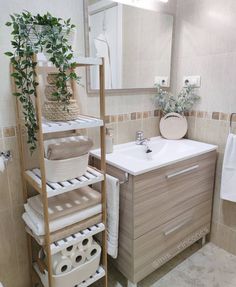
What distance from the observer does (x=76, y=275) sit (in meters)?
1.24

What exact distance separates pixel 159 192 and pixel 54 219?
0.61 meters

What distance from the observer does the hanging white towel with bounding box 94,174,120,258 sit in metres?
1.32

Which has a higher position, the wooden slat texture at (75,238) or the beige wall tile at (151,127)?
the beige wall tile at (151,127)

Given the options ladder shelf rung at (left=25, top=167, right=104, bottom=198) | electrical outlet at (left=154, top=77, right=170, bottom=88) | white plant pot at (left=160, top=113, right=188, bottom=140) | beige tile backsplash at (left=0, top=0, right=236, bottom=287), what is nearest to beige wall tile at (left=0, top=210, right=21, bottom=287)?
beige tile backsplash at (left=0, top=0, right=236, bottom=287)

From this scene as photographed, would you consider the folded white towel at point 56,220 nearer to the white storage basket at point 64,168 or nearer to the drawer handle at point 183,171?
the white storage basket at point 64,168

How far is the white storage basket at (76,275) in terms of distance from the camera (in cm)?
118

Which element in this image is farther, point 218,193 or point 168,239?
point 218,193

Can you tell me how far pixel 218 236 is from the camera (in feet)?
Answer: 6.21

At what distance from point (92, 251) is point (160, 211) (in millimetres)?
453

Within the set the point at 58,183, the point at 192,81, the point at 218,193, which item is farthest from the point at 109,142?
the point at 218,193

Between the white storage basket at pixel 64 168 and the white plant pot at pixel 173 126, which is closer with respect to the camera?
the white storage basket at pixel 64 168

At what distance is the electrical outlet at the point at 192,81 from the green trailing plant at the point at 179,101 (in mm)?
31

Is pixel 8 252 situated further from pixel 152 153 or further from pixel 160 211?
pixel 152 153

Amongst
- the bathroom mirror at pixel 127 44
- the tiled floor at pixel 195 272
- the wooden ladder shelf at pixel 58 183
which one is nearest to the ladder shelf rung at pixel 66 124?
the wooden ladder shelf at pixel 58 183
